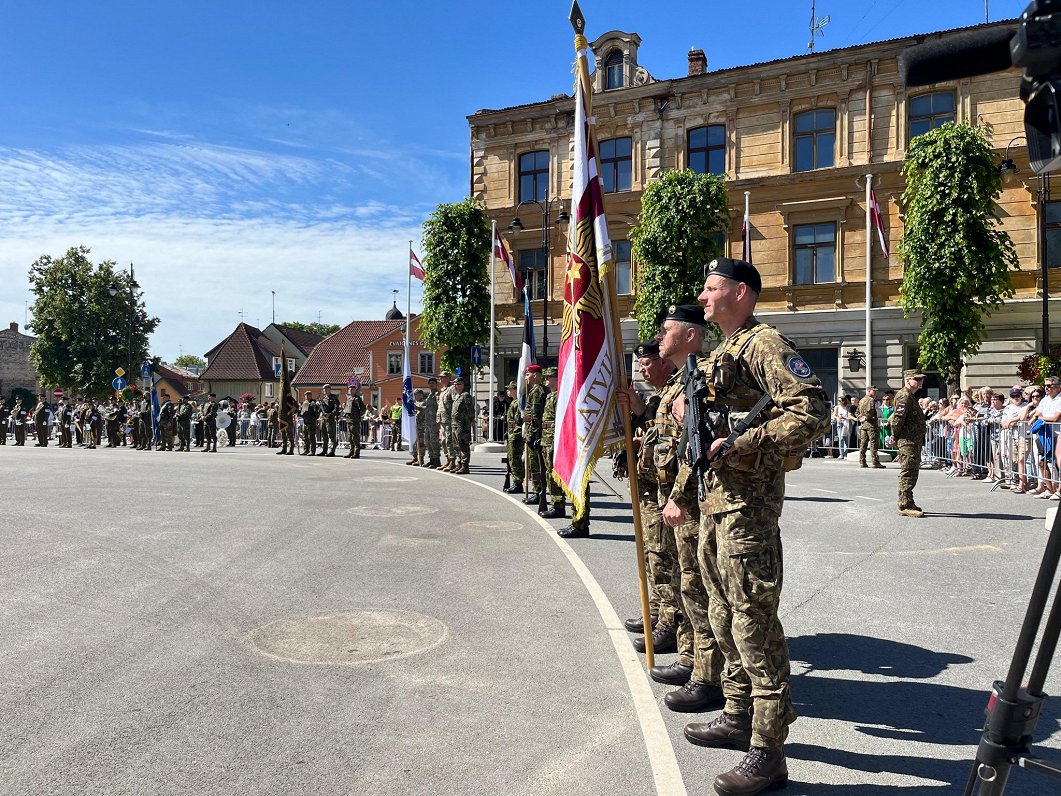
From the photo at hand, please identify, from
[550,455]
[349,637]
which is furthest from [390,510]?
[349,637]

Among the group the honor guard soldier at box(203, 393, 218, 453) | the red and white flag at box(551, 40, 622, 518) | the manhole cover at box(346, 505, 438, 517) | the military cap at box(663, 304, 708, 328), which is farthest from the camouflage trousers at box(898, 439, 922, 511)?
the honor guard soldier at box(203, 393, 218, 453)

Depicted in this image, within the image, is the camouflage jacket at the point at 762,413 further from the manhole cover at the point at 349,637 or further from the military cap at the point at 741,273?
the manhole cover at the point at 349,637

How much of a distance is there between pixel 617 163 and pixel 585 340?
30.2 meters

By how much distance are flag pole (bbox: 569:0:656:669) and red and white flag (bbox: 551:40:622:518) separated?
0.07 ft

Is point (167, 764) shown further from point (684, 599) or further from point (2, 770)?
point (684, 599)

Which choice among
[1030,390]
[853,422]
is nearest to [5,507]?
[1030,390]

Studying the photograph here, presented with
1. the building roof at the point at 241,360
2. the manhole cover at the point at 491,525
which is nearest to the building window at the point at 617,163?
the manhole cover at the point at 491,525

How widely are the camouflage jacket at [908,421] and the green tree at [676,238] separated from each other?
17093mm

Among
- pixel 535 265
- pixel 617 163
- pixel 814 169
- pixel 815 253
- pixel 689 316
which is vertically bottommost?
pixel 689 316

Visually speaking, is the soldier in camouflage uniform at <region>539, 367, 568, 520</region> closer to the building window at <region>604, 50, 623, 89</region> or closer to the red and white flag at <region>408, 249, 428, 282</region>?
the red and white flag at <region>408, 249, 428, 282</region>

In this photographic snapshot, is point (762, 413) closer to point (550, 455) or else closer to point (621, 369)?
point (621, 369)

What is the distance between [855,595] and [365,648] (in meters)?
3.97

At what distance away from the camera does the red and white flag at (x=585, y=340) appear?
5203 mm

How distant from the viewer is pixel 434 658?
4902 mm
